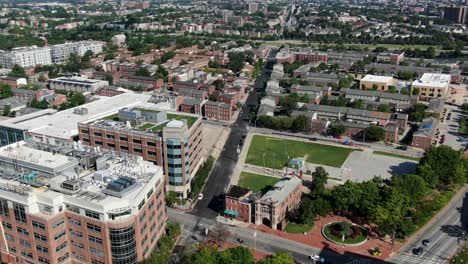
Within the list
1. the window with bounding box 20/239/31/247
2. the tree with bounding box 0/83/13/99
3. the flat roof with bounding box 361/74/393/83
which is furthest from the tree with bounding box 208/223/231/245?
the tree with bounding box 0/83/13/99

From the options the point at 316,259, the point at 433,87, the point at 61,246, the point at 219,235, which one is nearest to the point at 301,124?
the point at 219,235

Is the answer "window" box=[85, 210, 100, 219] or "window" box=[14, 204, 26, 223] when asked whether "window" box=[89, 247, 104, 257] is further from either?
"window" box=[14, 204, 26, 223]

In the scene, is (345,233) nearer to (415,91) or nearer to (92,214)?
(92,214)

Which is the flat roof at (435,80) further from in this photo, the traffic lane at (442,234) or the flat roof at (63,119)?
the flat roof at (63,119)

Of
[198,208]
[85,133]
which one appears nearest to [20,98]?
[85,133]

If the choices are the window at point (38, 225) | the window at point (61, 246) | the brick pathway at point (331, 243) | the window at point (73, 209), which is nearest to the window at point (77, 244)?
the window at point (61, 246)
